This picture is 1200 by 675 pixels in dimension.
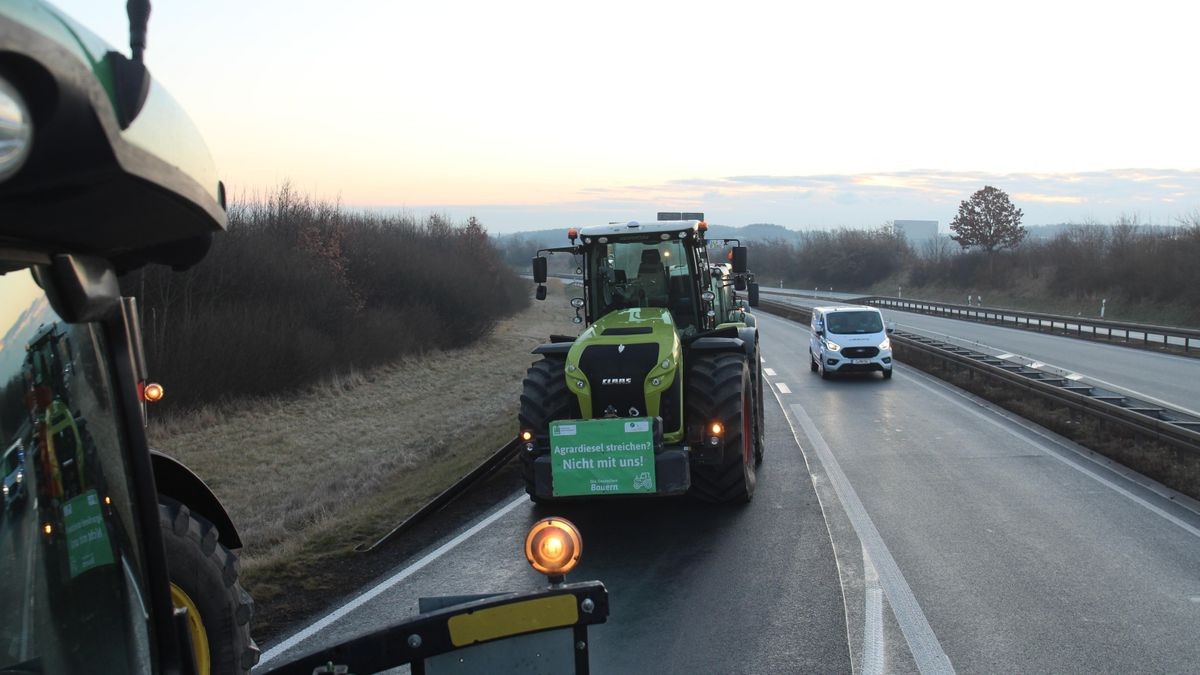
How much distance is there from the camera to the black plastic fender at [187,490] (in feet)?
Answer: 14.3

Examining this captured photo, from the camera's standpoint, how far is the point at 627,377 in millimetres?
10242

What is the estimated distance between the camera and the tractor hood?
33.4 ft

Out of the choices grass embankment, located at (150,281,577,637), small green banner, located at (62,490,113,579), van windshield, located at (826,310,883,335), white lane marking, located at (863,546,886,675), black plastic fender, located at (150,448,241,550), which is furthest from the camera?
van windshield, located at (826,310,883,335)

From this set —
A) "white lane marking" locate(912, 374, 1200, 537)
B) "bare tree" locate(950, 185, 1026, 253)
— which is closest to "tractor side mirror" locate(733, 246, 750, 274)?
"white lane marking" locate(912, 374, 1200, 537)

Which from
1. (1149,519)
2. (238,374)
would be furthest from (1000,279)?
(1149,519)

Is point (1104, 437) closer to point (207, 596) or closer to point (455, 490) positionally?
point (455, 490)

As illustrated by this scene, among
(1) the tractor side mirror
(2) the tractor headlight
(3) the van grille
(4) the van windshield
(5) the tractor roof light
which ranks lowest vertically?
(3) the van grille

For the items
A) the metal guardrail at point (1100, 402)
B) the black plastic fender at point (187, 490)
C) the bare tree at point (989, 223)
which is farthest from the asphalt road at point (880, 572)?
the bare tree at point (989, 223)

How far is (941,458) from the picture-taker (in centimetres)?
1395

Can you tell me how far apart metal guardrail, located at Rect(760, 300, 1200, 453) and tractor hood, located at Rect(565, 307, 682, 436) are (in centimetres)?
717

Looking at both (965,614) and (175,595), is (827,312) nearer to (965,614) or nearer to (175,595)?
(965,614)

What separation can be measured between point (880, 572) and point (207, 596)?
615cm

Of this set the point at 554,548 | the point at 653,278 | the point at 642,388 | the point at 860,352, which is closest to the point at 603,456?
the point at 642,388

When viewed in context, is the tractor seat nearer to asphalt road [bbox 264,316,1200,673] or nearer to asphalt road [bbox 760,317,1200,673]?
asphalt road [bbox 264,316,1200,673]
